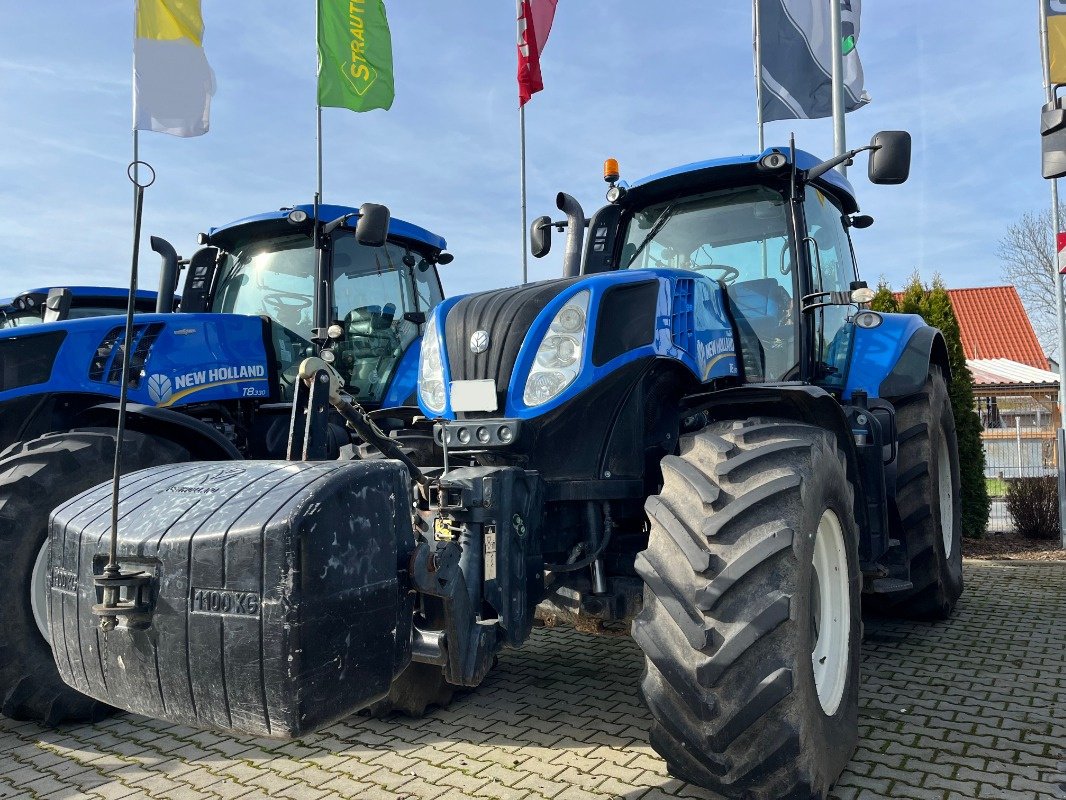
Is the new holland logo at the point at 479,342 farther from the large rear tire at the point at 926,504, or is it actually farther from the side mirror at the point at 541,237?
the large rear tire at the point at 926,504

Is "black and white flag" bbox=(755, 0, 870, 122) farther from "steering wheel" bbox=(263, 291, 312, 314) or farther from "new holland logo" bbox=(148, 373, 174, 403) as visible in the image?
"new holland logo" bbox=(148, 373, 174, 403)

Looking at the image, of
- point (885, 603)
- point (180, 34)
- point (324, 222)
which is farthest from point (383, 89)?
point (885, 603)

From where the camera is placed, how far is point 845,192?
4.77m

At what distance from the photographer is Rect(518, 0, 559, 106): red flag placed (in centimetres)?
1034

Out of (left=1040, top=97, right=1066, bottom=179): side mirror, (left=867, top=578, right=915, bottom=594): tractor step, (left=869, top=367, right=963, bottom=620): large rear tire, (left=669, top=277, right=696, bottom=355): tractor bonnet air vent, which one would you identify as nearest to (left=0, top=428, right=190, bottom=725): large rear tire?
(left=669, top=277, right=696, bottom=355): tractor bonnet air vent

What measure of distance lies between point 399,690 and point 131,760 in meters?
1.06

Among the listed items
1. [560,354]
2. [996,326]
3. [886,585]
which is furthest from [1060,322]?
[996,326]

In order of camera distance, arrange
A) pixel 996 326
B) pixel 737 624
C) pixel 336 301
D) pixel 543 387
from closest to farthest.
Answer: pixel 737 624, pixel 543 387, pixel 336 301, pixel 996 326

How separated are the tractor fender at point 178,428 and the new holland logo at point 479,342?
5.18ft

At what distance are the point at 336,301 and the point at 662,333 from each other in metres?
3.11

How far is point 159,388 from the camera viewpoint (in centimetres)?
472

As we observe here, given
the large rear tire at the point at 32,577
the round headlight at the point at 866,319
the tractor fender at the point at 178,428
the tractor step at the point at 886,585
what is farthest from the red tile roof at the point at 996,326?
the large rear tire at the point at 32,577

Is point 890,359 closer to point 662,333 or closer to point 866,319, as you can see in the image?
point 866,319

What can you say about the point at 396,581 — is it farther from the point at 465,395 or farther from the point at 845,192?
the point at 845,192
